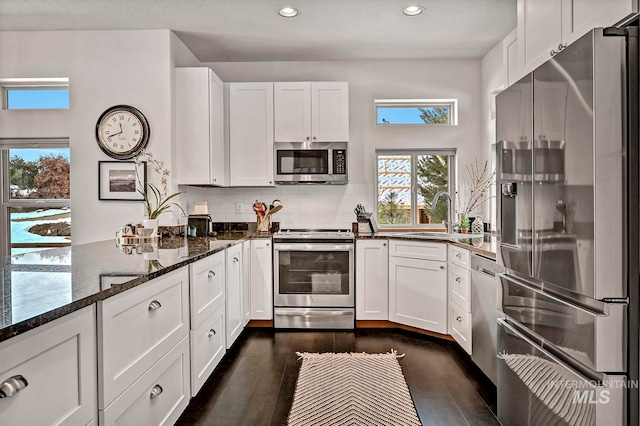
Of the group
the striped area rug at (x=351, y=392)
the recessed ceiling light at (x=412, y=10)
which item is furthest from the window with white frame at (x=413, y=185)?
the striped area rug at (x=351, y=392)

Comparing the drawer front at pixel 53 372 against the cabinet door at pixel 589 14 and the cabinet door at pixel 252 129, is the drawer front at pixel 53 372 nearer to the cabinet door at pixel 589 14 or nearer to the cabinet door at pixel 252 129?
the cabinet door at pixel 589 14

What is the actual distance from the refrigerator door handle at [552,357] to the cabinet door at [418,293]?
127 centimetres

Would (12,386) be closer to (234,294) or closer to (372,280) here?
(234,294)

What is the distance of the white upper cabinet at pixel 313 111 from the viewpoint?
3.87 meters

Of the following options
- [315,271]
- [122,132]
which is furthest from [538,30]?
[122,132]

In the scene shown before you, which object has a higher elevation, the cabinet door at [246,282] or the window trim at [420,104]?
the window trim at [420,104]

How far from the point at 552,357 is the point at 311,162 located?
9.01 feet

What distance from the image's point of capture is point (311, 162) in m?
3.87

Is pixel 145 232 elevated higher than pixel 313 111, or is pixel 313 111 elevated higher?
pixel 313 111

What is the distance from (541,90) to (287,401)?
2.03m

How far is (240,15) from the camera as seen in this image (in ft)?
10.3

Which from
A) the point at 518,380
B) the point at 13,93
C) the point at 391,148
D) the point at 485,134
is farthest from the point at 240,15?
the point at 518,380

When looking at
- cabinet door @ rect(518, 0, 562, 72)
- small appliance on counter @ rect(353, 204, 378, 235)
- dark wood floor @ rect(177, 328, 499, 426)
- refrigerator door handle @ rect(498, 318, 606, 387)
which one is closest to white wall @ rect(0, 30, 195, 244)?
dark wood floor @ rect(177, 328, 499, 426)

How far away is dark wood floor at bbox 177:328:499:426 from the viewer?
6.96ft
